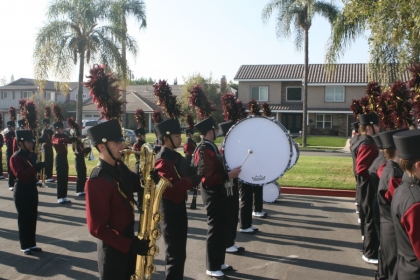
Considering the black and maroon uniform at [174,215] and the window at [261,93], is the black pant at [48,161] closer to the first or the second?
the black and maroon uniform at [174,215]

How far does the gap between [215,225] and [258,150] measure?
4.24 ft

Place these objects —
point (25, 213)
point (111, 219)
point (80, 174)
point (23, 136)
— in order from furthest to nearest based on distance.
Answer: point (80, 174) → point (23, 136) → point (25, 213) → point (111, 219)

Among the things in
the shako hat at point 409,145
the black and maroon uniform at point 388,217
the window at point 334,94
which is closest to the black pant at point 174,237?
the black and maroon uniform at point 388,217

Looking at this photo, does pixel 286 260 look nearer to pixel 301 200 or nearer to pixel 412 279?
pixel 412 279

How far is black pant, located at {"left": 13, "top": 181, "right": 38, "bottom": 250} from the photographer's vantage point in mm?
7609

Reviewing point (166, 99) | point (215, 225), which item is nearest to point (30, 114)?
point (166, 99)

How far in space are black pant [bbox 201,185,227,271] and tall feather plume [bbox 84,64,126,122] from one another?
5.51 ft

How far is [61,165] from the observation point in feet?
39.7

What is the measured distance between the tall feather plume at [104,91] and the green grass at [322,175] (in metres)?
8.38

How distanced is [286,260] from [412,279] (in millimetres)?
3909

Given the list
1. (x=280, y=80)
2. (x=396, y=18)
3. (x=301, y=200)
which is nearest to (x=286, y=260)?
(x=301, y=200)

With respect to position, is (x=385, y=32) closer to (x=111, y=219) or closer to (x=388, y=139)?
(x=388, y=139)

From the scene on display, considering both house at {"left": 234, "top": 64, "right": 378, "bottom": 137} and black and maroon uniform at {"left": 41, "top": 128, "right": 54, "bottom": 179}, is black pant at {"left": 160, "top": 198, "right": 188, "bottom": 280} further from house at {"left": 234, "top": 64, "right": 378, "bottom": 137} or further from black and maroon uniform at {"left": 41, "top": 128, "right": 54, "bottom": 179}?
house at {"left": 234, "top": 64, "right": 378, "bottom": 137}

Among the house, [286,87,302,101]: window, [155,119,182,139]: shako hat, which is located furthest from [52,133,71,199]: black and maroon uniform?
[286,87,302,101]: window
